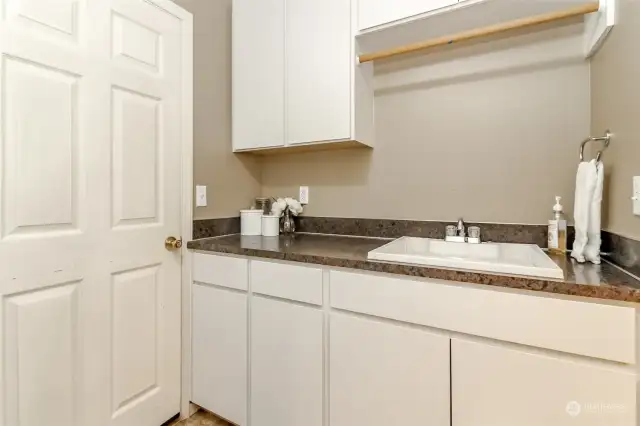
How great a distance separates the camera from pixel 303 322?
1.38m

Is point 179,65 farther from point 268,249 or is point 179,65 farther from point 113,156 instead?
point 268,249

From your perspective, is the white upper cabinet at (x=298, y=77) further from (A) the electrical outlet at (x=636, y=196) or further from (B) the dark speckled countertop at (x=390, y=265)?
(A) the electrical outlet at (x=636, y=196)

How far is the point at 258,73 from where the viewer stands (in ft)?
6.15

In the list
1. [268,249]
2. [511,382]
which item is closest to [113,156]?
[268,249]

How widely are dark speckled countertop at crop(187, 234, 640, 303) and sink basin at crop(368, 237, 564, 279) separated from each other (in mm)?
30

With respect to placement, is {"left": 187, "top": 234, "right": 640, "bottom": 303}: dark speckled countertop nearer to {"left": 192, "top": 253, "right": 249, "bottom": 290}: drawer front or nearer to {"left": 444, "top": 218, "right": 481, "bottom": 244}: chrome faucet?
{"left": 192, "top": 253, "right": 249, "bottom": 290}: drawer front

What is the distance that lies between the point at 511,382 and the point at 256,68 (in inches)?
71.7

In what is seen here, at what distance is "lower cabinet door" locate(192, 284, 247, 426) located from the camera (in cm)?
156

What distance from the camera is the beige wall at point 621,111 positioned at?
1008 mm

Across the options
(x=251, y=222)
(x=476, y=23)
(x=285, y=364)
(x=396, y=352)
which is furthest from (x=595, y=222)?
(x=251, y=222)

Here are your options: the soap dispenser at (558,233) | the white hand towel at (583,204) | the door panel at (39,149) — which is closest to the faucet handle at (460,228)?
Answer: the soap dispenser at (558,233)

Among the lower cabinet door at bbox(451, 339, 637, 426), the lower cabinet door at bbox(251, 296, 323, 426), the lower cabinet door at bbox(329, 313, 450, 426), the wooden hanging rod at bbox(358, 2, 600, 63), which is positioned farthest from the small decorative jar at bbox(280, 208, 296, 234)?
the lower cabinet door at bbox(451, 339, 637, 426)

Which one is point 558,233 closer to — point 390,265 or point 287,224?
point 390,265

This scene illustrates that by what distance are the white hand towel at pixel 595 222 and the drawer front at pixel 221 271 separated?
1.33m
